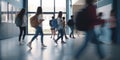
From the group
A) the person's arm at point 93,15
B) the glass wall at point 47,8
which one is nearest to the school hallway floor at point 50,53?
the person's arm at point 93,15

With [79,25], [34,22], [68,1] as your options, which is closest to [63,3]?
[68,1]

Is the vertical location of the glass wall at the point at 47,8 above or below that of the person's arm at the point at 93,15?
above

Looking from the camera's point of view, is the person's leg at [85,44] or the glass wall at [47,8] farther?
the glass wall at [47,8]

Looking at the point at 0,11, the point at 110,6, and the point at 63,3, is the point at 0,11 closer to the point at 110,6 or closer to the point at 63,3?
the point at 110,6

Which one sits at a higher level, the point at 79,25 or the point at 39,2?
the point at 39,2

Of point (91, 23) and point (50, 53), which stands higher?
point (91, 23)

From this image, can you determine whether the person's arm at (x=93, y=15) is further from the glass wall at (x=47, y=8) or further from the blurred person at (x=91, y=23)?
the glass wall at (x=47, y=8)

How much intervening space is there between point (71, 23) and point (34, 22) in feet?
34.4

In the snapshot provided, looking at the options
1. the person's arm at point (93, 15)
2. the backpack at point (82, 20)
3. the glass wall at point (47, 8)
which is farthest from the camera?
the glass wall at point (47, 8)

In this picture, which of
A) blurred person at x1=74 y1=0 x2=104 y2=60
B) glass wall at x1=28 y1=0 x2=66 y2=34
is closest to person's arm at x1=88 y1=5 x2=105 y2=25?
blurred person at x1=74 y1=0 x2=104 y2=60

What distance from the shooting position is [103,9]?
15312 millimetres

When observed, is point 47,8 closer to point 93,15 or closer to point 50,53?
point 50,53

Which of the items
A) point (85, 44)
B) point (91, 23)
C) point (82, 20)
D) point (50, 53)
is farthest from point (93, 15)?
point (50, 53)

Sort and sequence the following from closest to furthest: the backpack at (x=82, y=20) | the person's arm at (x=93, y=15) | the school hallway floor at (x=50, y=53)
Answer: the backpack at (x=82, y=20)
the person's arm at (x=93, y=15)
the school hallway floor at (x=50, y=53)
